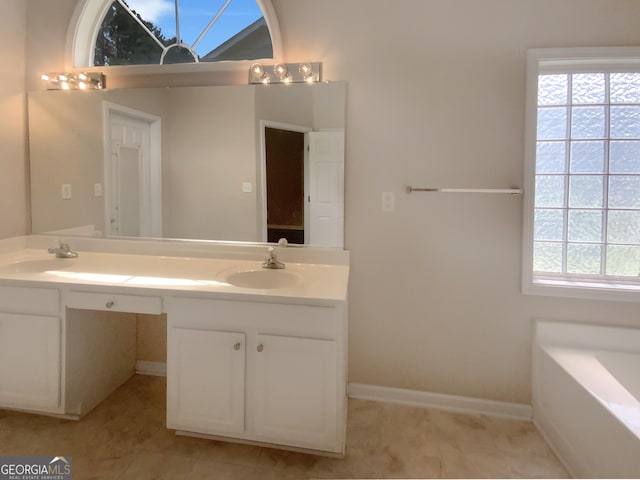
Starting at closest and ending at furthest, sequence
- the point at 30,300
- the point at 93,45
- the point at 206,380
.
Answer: the point at 206,380, the point at 30,300, the point at 93,45

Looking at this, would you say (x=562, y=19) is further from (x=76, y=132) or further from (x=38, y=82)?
(x=38, y=82)

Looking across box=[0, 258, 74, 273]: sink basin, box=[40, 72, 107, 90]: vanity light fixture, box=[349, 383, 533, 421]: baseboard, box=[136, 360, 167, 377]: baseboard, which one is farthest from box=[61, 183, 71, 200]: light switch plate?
box=[349, 383, 533, 421]: baseboard

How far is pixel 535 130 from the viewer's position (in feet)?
5.68

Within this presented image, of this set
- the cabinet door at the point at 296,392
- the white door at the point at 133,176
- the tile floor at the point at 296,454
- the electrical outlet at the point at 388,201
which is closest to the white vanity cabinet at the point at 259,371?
the cabinet door at the point at 296,392

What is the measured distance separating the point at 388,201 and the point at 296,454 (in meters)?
1.28

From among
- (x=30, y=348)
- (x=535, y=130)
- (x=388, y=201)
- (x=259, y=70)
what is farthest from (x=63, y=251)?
(x=535, y=130)

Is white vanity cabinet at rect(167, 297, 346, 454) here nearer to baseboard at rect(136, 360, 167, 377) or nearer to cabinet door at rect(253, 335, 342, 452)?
cabinet door at rect(253, 335, 342, 452)

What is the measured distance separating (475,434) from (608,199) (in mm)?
1372

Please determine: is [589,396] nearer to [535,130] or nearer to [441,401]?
[441,401]

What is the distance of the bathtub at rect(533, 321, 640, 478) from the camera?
1229mm

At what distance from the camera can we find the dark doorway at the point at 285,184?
6.17 ft

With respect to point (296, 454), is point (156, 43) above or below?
above

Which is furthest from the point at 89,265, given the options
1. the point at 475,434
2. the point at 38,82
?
the point at 475,434

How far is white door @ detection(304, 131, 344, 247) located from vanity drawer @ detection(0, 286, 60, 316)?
1213 mm
